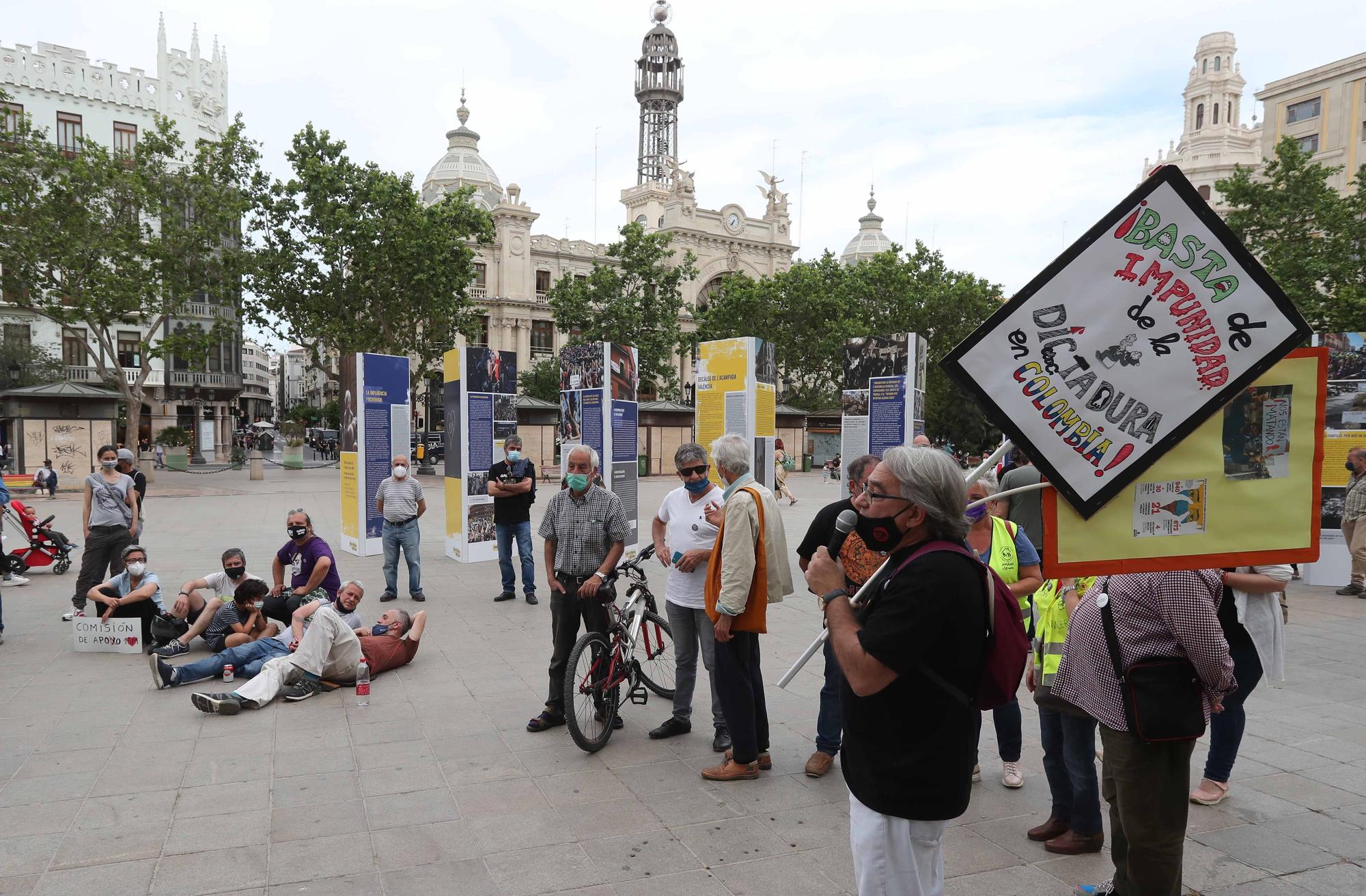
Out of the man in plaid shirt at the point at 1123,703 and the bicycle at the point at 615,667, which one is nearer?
the man in plaid shirt at the point at 1123,703

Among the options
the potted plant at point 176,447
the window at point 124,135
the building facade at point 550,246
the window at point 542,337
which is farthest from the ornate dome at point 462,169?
the potted plant at point 176,447

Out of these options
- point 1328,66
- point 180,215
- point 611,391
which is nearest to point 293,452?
point 180,215

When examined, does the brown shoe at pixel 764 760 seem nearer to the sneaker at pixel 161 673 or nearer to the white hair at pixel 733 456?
the white hair at pixel 733 456

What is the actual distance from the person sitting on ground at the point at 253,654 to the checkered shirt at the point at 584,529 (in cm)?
197

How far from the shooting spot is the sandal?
5.42m

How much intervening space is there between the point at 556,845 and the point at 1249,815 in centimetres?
331

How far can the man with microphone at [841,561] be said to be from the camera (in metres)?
4.02

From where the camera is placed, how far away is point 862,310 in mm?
41000

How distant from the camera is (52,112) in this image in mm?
41656

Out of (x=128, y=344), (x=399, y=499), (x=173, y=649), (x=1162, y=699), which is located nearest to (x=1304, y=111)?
(x=399, y=499)

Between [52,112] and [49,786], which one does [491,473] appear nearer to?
[49,786]

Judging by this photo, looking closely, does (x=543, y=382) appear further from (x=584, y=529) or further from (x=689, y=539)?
(x=689, y=539)

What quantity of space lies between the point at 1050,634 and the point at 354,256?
29.6 m


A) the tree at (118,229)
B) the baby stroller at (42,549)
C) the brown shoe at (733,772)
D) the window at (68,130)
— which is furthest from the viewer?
the window at (68,130)
